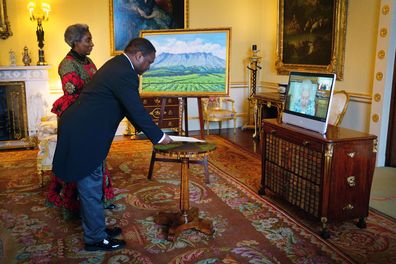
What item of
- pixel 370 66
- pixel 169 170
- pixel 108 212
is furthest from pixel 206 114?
pixel 108 212

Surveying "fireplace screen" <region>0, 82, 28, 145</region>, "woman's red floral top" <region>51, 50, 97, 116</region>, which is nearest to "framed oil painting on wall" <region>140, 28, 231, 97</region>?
A: "woman's red floral top" <region>51, 50, 97, 116</region>

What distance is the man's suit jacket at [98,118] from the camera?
2.62m

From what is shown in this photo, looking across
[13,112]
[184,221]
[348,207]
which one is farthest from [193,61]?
[13,112]

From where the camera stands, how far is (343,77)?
5750 mm

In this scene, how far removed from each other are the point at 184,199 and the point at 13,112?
4.49 meters

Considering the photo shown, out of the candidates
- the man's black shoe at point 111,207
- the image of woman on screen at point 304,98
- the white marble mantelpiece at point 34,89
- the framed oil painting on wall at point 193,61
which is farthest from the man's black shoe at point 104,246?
the white marble mantelpiece at point 34,89

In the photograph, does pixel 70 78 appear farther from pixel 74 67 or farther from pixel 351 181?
pixel 351 181

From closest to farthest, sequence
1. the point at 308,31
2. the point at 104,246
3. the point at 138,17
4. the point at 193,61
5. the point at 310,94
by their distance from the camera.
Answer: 1. the point at 104,246
2. the point at 310,94
3. the point at 193,61
4. the point at 308,31
5. the point at 138,17

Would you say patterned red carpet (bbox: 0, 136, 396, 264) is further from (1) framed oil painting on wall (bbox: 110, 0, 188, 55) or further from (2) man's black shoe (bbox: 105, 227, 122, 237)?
(1) framed oil painting on wall (bbox: 110, 0, 188, 55)

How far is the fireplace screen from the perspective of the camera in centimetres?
637

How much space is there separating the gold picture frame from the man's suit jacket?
464cm

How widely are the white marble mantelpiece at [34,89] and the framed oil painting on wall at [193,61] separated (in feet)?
8.62

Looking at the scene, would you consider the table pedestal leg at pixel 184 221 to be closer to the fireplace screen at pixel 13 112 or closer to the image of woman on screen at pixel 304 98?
the image of woman on screen at pixel 304 98

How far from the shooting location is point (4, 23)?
6.38 metres
